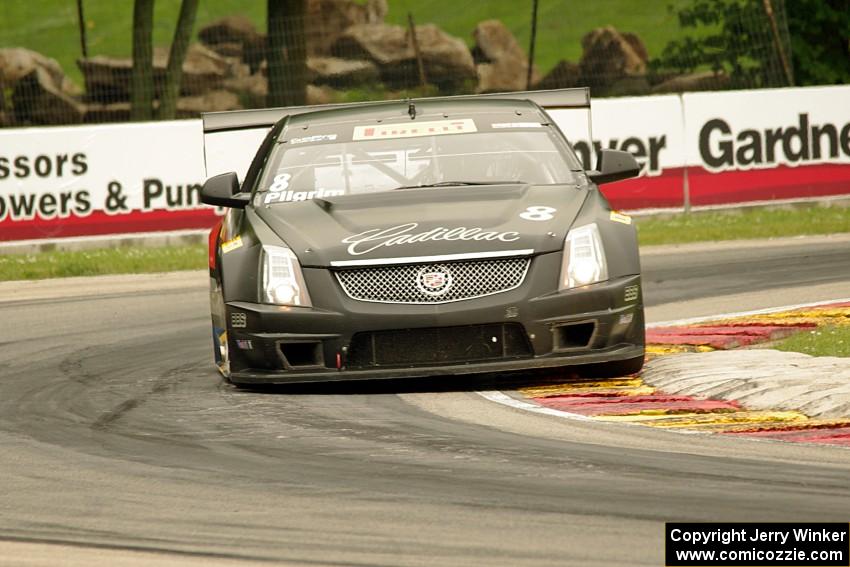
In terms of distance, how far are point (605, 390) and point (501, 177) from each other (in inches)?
61.1

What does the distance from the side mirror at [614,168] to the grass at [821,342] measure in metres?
1.43

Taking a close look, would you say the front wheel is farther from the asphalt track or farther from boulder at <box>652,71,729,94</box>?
boulder at <box>652,71,729,94</box>

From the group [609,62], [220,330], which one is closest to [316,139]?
[220,330]

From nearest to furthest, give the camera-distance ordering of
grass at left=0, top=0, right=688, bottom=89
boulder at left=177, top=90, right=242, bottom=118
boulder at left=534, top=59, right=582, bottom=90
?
1. boulder at left=534, top=59, right=582, bottom=90
2. boulder at left=177, top=90, right=242, bottom=118
3. grass at left=0, top=0, right=688, bottom=89

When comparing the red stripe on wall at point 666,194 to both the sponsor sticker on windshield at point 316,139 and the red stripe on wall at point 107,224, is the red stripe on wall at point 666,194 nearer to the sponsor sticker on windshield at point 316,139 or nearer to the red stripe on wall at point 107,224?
the red stripe on wall at point 107,224

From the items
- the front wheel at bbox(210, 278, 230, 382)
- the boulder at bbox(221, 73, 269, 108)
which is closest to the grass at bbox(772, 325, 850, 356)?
the front wheel at bbox(210, 278, 230, 382)

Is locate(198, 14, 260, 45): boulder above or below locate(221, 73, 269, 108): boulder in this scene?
above

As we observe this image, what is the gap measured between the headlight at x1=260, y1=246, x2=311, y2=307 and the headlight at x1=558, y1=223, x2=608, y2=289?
1287 mm

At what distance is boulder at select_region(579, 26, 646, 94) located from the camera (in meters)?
27.0

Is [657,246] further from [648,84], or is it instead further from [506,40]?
[506,40]

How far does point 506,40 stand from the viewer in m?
34.3

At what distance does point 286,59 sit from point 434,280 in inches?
680

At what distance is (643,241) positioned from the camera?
19.2 metres

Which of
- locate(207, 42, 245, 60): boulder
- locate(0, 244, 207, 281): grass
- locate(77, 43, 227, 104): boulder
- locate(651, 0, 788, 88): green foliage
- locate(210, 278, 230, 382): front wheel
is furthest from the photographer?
locate(77, 43, 227, 104): boulder
